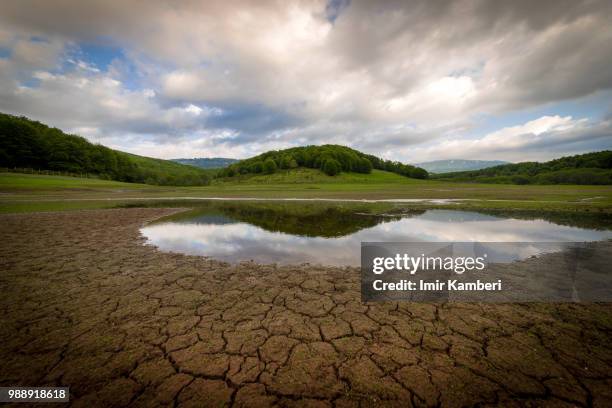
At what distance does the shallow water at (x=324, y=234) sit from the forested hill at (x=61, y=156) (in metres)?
87.3

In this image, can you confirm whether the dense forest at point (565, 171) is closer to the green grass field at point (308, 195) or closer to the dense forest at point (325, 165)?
the dense forest at point (325, 165)

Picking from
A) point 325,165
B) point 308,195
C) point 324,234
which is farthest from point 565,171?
point 324,234

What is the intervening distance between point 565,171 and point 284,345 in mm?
152806

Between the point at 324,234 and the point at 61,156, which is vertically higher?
the point at 61,156

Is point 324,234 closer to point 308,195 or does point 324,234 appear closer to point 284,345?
point 284,345

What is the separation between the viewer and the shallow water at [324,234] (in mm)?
10273

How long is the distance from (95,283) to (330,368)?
290 inches

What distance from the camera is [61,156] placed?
3553 inches

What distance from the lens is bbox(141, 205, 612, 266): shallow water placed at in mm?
10273

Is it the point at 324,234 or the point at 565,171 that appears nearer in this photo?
the point at 324,234

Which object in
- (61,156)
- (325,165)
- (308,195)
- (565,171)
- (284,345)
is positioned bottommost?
(284,345)

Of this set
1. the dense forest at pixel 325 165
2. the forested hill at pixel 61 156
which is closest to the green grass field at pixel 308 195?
the forested hill at pixel 61 156

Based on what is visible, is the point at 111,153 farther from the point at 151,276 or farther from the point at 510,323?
the point at 510,323

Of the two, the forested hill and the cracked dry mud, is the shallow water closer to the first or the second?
the cracked dry mud
